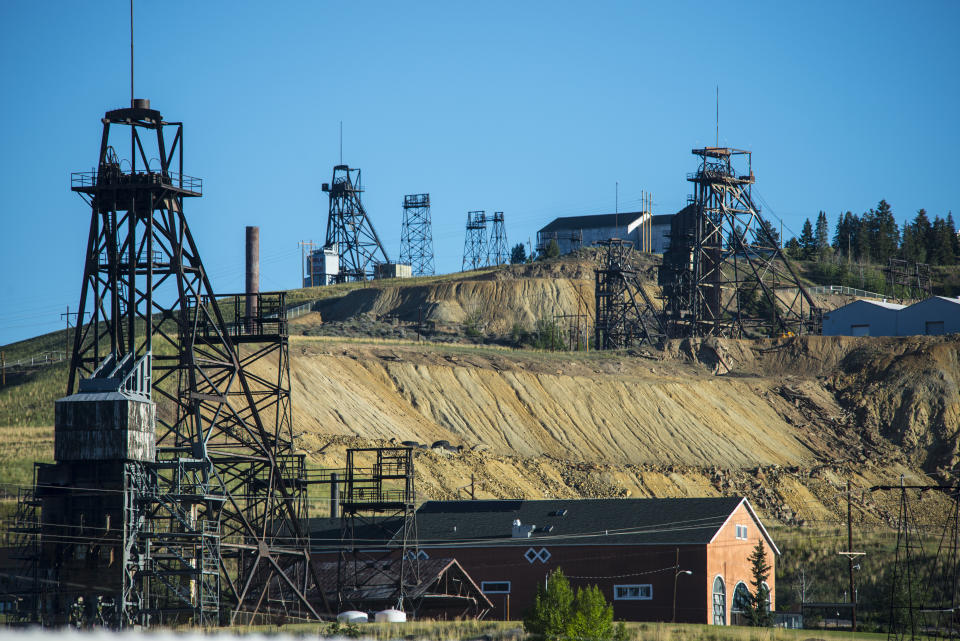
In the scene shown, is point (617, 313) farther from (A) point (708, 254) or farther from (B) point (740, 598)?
(B) point (740, 598)

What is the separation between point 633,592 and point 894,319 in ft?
223

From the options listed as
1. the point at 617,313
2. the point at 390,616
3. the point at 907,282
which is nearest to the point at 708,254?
the point at 617,313

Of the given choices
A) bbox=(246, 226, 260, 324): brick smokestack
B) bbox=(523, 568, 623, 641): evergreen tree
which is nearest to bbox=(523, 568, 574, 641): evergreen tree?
bbox=(523, 568, 623, 641): evergreen tree

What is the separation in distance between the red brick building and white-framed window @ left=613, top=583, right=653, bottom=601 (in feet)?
0.13

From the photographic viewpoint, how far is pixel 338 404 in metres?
78.4

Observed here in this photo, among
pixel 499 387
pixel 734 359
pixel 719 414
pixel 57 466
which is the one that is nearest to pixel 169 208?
pixel 57 466

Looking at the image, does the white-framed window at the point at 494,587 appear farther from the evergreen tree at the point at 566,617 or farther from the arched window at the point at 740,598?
the evergreen tree at the point at 566,617

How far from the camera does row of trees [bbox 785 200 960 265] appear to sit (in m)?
162

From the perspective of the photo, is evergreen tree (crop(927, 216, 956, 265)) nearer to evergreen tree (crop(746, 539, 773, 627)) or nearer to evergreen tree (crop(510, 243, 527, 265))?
evergreen tree (crop(510, 243, 527, 265))

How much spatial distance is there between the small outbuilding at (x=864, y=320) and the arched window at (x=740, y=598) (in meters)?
63.4

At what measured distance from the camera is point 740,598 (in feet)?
171

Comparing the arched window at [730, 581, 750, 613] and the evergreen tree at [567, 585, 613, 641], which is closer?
the evergreen tree at [567, 585, 613, 641]

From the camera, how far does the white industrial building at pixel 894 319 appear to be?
108m

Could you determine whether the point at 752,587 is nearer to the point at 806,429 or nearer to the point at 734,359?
the point at 806,429
